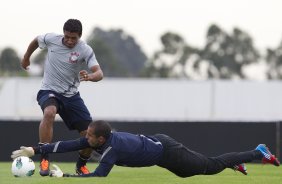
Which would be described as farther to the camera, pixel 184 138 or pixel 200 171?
pixel 184 138

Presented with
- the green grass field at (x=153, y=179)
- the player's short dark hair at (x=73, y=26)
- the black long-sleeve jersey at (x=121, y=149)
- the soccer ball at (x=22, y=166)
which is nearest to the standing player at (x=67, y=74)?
the player's short dark hair at (x=73, y=26)

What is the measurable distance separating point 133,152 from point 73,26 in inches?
114

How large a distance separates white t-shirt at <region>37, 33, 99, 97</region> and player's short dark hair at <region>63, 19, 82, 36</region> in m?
0.39

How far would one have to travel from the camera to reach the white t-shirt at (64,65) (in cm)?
1306

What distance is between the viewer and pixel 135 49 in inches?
5162

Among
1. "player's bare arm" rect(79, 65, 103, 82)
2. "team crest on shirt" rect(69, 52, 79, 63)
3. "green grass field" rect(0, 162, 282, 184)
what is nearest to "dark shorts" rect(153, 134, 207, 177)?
"green grass field" rect(0, 162, 282, 184)

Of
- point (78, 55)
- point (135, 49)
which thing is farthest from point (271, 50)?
point (78, 55)

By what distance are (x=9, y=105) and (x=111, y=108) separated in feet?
19.8

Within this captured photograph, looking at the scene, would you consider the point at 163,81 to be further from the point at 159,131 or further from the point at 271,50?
the point at 271,50

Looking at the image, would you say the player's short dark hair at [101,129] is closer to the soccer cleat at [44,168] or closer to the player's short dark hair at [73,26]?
the soccer cleat at [44,168]

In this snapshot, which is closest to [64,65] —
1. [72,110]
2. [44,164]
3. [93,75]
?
[72,110]

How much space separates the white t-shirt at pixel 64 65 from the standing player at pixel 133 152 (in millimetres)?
2213

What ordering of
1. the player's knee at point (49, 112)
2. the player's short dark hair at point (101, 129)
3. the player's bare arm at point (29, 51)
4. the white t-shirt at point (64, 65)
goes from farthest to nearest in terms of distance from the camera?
the player's bare arm at point (29, 51)
the white t-shirt at point (64, 65)
the player's knee at point (49, 112)
the player's short dark hair at point (101, 129)

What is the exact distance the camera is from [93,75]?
12.2 m
